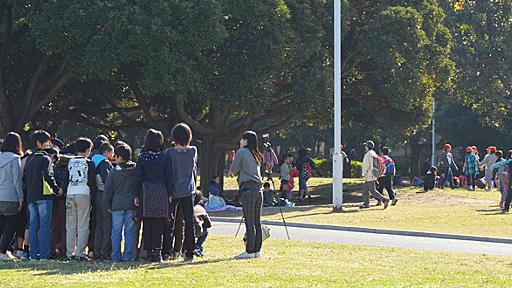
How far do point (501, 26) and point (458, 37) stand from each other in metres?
2.25

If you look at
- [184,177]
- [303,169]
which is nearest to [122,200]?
[184,177]

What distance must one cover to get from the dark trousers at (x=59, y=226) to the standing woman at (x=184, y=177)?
184 cm

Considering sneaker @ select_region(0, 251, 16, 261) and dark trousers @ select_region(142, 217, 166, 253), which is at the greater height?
dark trousers @ select_region(142, 217, 166, 253)

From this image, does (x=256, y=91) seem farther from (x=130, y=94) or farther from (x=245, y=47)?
(x=130, y=94)

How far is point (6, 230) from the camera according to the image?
46.1 feet

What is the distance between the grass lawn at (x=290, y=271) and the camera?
35.9 feet

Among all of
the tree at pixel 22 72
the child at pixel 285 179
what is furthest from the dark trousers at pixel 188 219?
the tree at pixel 22 72

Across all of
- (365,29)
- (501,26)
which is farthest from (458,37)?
(365,29)

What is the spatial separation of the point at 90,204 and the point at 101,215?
0.23m

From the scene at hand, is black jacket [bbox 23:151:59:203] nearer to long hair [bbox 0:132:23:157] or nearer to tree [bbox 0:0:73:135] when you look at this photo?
long hair [bbox 0:132:23:157]

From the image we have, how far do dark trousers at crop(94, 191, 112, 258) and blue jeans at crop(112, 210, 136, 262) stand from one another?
0.27 meters

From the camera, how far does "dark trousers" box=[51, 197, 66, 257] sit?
14.2m

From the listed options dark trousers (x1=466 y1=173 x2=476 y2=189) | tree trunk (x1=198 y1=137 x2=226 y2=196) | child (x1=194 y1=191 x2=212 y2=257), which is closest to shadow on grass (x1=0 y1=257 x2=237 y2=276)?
child (x1=194 y1=191 x2=212 y2=257)

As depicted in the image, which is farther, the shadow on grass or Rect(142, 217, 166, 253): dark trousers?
Rect(142, 217, 166, 253): dark trousers
